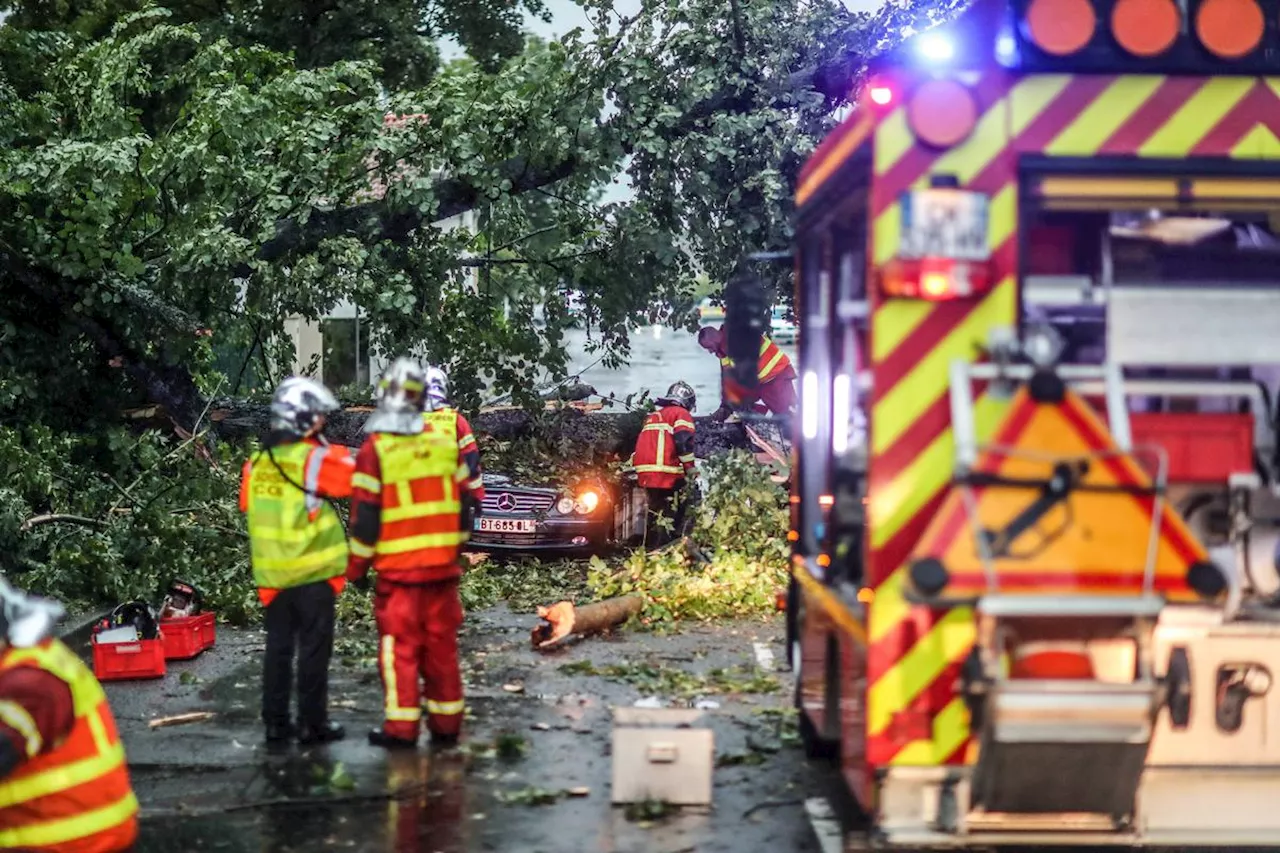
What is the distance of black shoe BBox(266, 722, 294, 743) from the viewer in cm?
771

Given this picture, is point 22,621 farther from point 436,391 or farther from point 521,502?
point 521,502

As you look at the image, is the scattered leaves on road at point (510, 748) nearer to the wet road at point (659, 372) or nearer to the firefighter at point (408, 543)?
the firefighter at point (408, 543)

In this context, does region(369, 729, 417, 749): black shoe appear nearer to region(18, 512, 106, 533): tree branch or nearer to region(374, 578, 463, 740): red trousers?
region(374, 578, 463, 740): red trousers

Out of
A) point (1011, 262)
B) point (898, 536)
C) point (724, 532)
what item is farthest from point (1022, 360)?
point (724, 532)

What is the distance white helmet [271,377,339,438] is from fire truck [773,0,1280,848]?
337 centimetres

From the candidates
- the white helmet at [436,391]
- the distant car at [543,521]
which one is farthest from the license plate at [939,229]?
the distant car at [543,521]

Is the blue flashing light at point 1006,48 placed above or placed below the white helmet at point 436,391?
above

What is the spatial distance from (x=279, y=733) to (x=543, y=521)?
199 inches

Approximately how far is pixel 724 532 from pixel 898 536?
777 centimetres

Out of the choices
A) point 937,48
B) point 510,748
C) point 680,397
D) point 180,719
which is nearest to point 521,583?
point 680,397

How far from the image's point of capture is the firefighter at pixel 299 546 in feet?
25.0

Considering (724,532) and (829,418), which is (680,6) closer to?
(724,532)

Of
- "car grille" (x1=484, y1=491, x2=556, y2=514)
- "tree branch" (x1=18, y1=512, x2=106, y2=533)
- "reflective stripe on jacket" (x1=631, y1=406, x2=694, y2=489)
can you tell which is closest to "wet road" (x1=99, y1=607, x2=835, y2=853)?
"tree branch" (x1=18, y1=512, x2=106, y2=533)

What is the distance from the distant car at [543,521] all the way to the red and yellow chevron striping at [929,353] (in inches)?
315
